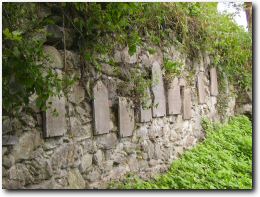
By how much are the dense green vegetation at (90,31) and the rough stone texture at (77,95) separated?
0.50ft

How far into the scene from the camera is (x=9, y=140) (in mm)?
2471

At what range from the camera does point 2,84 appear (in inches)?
96.6

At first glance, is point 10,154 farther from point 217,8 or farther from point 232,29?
point 232,29

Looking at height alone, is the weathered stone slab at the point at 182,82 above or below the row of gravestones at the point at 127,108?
above

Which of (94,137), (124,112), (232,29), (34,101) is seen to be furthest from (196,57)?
(34,101)

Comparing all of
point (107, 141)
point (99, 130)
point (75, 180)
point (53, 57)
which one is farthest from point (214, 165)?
point (53, 57)

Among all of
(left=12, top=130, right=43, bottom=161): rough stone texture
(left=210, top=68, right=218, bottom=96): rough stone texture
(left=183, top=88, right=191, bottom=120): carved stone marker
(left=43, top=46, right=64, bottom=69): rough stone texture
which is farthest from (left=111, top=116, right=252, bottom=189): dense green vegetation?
(left=43, top=46, right=64, bottom=69): rough stone texture

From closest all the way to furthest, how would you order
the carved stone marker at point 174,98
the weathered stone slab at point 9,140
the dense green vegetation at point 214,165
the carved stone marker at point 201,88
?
1. the weathered stone slab at point 9,140
2. the dense green vegetation at point 214,165
3. the carved stone marker at point 174,98
4. the carved stone marker at point 201,88

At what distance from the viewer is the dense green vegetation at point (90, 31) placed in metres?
2.46

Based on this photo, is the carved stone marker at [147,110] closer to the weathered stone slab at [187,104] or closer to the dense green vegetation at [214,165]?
the dense green vegetation at [214,165]

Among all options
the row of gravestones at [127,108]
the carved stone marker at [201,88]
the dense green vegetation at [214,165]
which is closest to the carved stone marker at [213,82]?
the carved stone marker at [201,88]

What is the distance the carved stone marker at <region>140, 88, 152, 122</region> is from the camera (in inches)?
148

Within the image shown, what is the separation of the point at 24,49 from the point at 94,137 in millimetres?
1029

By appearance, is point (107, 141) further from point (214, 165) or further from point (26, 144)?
point (214, 165)
